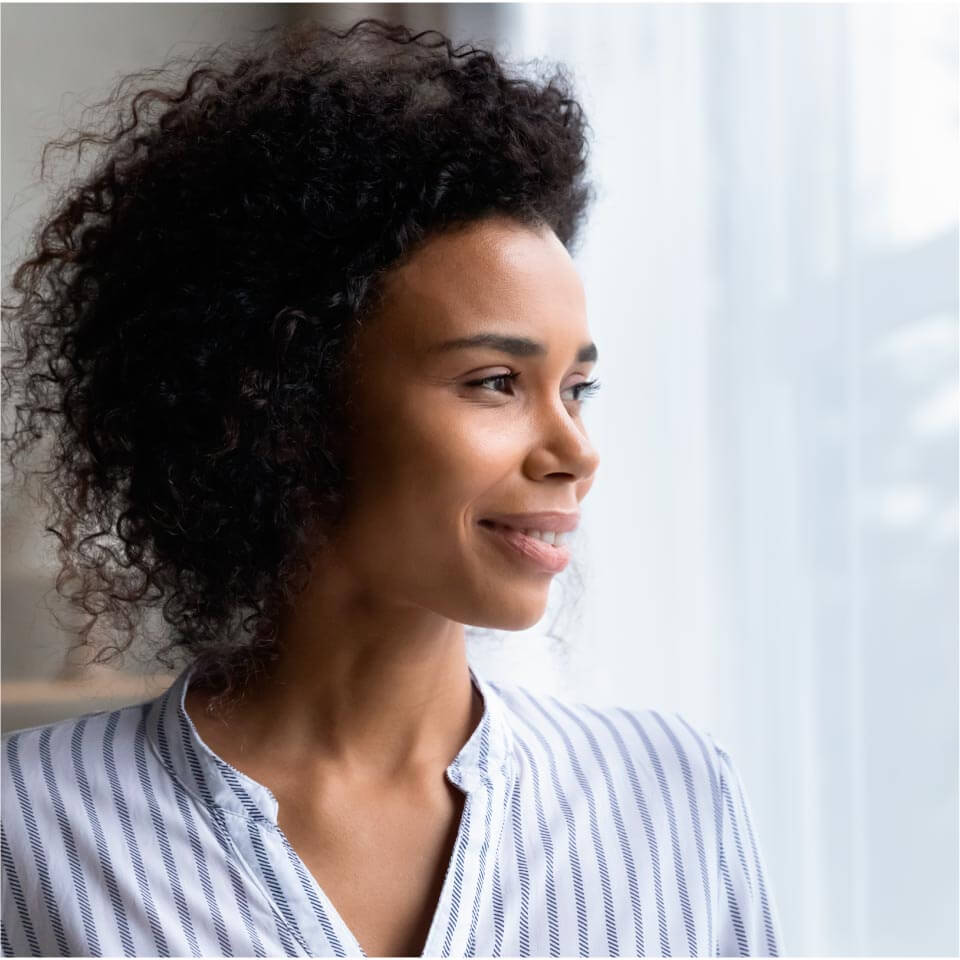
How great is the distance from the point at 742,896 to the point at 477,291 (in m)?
0.71

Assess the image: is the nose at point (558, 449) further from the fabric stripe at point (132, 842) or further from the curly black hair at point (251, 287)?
the fabric stripe at point (132, 842)


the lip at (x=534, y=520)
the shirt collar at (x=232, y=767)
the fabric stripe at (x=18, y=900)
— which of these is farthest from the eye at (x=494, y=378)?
the fabric stripe at (x=18, y=900)

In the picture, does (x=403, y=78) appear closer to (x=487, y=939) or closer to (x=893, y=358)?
(x=893, y=358)

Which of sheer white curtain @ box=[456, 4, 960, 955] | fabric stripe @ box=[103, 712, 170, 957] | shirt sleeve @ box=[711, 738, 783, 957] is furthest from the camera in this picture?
sheer white curtain @ box=[456, 4, 960, 955]

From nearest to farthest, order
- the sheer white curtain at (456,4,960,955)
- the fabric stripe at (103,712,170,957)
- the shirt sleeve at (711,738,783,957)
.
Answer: the fabric stripe at (103,712,170,957) < the shirt sleeve at (711,738,783,957) < the sheer white curtain at (456,4,960,955)

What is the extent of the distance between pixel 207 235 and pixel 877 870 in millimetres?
1112

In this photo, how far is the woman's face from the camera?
40.3 inches

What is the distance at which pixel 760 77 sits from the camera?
1.50 meters

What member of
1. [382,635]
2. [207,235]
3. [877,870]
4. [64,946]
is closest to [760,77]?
[207,235]

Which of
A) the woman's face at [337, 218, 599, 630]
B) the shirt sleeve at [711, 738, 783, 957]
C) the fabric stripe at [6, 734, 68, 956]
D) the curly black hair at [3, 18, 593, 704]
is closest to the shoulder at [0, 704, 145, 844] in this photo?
the fabric stripe at [6, 734, 68, 956]

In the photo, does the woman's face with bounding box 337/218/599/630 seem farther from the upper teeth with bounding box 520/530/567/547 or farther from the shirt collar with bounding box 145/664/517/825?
the shirt collar with bounding box 145/664/517/825

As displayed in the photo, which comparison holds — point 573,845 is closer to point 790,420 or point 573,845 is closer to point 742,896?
point 742,896

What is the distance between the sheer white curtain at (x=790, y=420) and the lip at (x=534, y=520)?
539 mm

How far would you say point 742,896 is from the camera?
1.19 meters
